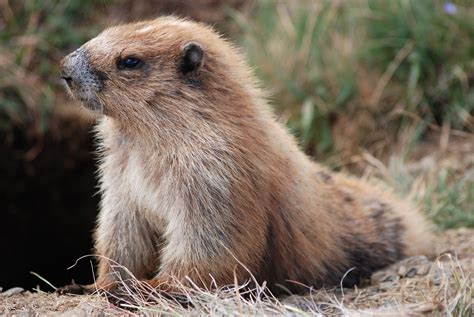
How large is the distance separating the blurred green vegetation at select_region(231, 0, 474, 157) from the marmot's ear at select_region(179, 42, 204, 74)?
321 cm

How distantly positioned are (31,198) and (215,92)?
4991 millimetres

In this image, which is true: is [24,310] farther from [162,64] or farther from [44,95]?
[44,95]

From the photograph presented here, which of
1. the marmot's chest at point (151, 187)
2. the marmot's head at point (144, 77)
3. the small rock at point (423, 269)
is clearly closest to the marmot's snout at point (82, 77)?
the marmot's head at point (144, 77)

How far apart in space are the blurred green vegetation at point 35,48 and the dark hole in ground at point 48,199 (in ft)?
1.03

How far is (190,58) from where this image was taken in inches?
186

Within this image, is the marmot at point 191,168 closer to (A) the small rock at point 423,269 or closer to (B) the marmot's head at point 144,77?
(B) the marmot's head at point 144,77

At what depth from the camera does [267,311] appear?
13.5 ft

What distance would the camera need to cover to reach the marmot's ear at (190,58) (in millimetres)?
4703

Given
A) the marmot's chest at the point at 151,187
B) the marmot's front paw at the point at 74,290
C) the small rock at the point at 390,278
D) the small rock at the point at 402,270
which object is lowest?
the small rock at the point at 390,278

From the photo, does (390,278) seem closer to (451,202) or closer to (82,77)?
(451,202)

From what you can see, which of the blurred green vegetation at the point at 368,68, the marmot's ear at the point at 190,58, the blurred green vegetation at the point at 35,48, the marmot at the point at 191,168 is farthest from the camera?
the blurred green vegetation at the point at 35,48

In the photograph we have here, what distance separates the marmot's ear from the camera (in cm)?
470

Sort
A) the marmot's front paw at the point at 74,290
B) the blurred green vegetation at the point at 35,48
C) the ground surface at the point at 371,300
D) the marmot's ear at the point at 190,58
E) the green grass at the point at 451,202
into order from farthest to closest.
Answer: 1. the blurred green vegetation at the point at 35,48
2. the green grass at the point at 451,202
3. the marmot's front paw at the point at 74,290
4. the marmot's ear at the point at 190,58
5. the ground surface at the point at 371,300

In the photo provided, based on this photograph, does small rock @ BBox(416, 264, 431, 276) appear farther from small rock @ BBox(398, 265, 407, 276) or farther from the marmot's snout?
the marmot's snout
